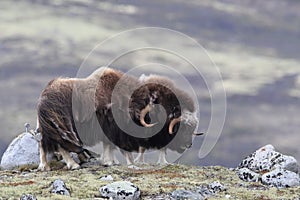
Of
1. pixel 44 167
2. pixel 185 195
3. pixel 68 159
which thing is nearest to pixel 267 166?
pixel 68 159

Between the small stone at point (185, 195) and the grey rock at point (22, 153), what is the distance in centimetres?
555

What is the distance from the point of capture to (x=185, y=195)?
1122cm

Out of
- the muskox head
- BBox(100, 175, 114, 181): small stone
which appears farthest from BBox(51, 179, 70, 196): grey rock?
the muskox head

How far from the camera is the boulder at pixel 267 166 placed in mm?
13477

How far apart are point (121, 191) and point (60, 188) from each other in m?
1.02

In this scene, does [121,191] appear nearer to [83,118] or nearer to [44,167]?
[83,118]

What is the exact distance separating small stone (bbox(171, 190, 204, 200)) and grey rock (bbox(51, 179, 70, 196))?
175 cm

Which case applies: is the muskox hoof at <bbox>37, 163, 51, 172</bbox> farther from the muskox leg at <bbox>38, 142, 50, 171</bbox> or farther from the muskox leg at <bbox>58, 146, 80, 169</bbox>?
the muskox leg at <bbox>58, 146, 80, 169</bbox>

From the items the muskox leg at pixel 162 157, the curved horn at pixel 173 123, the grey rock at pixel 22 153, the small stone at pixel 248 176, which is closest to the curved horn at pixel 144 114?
the curved horn at pixel 173 123

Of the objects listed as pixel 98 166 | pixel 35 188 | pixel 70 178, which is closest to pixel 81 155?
pixel 98 166

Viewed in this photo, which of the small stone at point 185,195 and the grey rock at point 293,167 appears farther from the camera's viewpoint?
the grey rock at point 293,167

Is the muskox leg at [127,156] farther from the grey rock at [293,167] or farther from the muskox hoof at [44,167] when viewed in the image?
the grey rock at [293,167]

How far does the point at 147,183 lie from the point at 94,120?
7.58ft

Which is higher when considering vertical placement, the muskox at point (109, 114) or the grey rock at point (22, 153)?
the muskox at point (109, 114)
